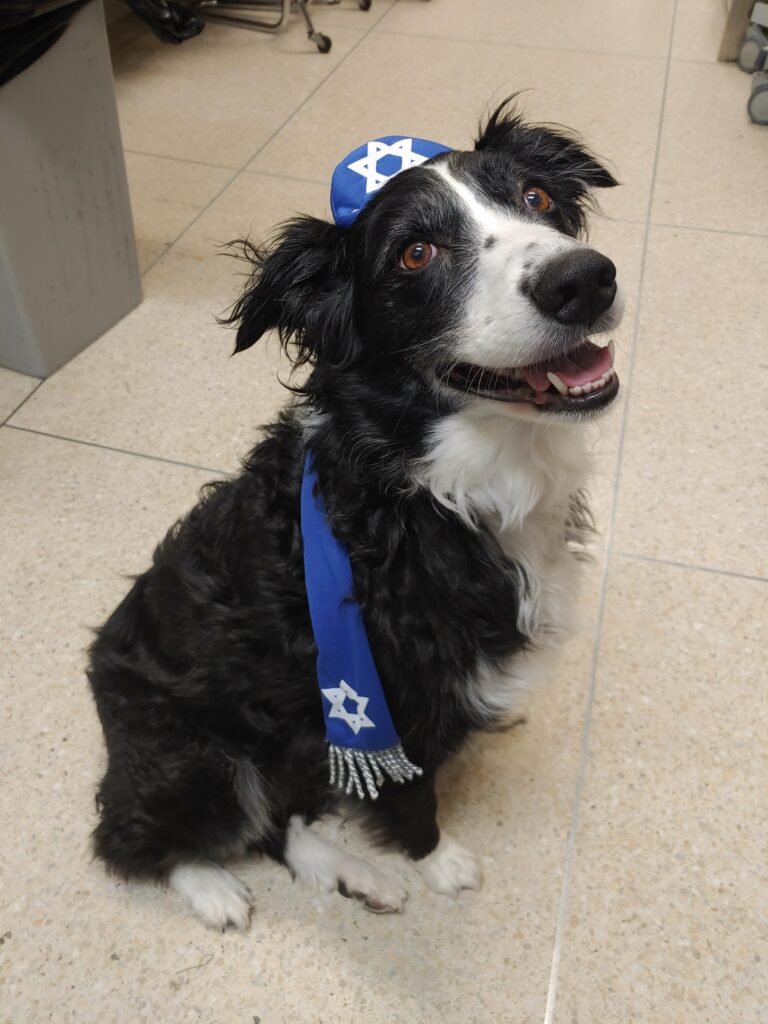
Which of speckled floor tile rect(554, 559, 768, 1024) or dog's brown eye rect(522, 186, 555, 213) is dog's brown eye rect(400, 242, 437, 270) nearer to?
dog's brown eye rect(522, 186, 555, 213)

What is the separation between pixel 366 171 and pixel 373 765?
82 cm

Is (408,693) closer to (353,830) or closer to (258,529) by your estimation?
(258,529)

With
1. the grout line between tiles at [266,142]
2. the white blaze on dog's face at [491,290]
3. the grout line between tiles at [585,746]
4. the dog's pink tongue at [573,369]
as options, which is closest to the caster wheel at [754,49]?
the grout line between tiles at [585,746]

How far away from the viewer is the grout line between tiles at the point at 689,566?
6.13ft

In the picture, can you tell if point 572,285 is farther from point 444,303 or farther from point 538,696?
point 538,696

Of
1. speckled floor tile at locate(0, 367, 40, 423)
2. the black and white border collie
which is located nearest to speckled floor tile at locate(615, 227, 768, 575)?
the black and white border collie

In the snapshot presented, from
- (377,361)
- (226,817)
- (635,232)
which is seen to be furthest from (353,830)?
(635,232)

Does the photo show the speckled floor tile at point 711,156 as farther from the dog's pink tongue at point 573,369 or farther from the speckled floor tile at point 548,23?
the dog's pink tongue at point 573,369

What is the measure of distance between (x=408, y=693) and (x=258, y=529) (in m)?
0.31

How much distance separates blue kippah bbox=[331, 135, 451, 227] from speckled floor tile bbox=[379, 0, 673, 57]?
3.23 metres

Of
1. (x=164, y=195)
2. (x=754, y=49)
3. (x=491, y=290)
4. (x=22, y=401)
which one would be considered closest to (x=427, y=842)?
(x=491, y=290)

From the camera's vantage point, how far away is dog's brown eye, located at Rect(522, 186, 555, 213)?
120 centimetres

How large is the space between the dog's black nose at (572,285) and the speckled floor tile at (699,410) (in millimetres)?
1002

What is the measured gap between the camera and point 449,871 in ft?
4.77
